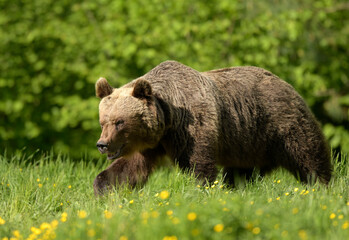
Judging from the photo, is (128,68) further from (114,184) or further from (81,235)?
(81,235)

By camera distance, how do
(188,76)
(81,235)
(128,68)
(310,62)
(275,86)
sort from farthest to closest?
(128,68) < (310,62) < (275,86) < (188,76) < (81,235)

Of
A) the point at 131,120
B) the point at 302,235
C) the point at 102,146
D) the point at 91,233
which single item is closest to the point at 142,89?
the point at 131,120

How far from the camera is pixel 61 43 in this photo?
10406 millimetres

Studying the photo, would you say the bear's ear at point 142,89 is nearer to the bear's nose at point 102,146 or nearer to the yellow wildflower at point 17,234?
the bear's nose at point 102,146

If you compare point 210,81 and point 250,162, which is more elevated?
point 210,81

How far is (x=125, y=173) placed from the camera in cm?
530

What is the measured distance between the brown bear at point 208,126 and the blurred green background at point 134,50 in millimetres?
3160

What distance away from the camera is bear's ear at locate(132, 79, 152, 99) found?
493cm

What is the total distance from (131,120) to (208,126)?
725mm

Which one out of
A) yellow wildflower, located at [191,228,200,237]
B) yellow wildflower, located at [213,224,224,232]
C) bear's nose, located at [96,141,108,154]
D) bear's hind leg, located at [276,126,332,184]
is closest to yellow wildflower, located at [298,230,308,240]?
yellow wildflower, located at [213,224,224,232]

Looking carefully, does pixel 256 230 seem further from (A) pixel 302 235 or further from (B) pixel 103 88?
(B) pixel 103 88

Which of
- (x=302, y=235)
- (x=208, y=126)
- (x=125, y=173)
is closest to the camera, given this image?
(x=302, y=235)

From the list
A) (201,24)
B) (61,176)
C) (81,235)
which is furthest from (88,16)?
(81,235)

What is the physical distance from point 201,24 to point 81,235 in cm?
647
